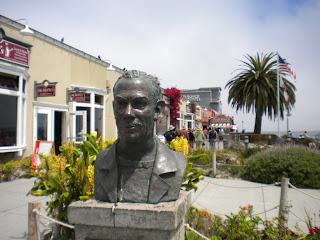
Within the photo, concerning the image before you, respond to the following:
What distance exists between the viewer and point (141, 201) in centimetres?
273

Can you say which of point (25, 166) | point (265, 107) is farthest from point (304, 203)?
point (265, 107)

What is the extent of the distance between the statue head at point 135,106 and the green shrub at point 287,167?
817 cm

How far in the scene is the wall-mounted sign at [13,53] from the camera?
9852 millimetres

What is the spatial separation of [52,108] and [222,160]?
28.5 ft

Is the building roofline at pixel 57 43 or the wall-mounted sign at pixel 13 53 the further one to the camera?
the building roofline at pixel 57 43

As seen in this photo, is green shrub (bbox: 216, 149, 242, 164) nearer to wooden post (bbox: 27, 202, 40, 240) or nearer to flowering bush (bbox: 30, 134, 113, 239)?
flowering bush (bbox: 30, 134, 113, 239)

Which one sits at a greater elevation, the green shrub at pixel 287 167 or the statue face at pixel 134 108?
the statue face at pixel 134 108

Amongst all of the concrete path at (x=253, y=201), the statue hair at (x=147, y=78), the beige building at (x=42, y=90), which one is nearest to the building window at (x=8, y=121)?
the beige building at (x=42, y=90)

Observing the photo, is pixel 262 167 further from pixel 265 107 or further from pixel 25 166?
pixel 265 107

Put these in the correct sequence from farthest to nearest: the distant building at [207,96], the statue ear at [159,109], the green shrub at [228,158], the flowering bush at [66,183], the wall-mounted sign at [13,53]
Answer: the distant building at [207,96] → the green shrub at [228,158] → the wall-mounted sign at [13,53] → the flowering bush at [66,183] → the statue ear at [159,109]

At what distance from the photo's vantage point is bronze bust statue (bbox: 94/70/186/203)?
261cm

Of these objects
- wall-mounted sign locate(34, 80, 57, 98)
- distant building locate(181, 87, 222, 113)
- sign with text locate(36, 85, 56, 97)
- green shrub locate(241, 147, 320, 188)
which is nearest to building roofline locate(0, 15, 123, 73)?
wall-mounted sign locate(34, 80, 57, 98)

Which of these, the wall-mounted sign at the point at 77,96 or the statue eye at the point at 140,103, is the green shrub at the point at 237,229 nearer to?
the statue eye at the point at 140,103

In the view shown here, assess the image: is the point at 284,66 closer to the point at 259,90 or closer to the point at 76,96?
the point at 259,90
